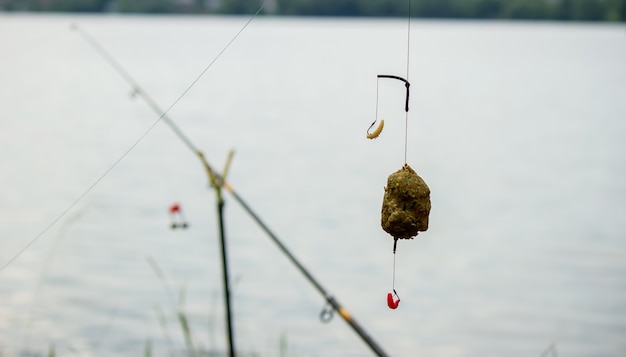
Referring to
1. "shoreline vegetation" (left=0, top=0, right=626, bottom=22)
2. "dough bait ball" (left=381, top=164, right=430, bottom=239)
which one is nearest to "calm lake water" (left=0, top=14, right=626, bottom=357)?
"shoreline vegetation" (left=0, top=0, right=626, bottom=22)

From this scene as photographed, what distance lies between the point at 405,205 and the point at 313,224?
12769 mm

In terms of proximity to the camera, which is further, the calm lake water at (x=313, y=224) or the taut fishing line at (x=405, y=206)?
the calm lake water at (x=313, y=224)

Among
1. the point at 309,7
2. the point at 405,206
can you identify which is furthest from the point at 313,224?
the point at 405,206

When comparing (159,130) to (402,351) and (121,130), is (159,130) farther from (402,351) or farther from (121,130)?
(402,351)

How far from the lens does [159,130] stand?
22.8 meters

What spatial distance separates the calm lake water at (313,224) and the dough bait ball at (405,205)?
4892 mm

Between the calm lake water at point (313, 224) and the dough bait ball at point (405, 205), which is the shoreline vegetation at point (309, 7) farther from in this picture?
the dough bait ball at point (405, 205)

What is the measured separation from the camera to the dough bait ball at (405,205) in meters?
2.20

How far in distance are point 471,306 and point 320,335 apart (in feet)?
8.35

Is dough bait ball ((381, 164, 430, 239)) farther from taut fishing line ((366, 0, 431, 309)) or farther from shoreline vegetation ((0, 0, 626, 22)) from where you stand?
shoreline vegetation ((0, 0, 626, 22))

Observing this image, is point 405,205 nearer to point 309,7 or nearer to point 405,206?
point 405,206

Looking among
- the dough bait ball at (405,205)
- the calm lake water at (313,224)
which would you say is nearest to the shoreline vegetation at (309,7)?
the calm lake water at (313,224)

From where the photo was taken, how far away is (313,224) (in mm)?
14953

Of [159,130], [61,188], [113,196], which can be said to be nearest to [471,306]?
[113,196]
